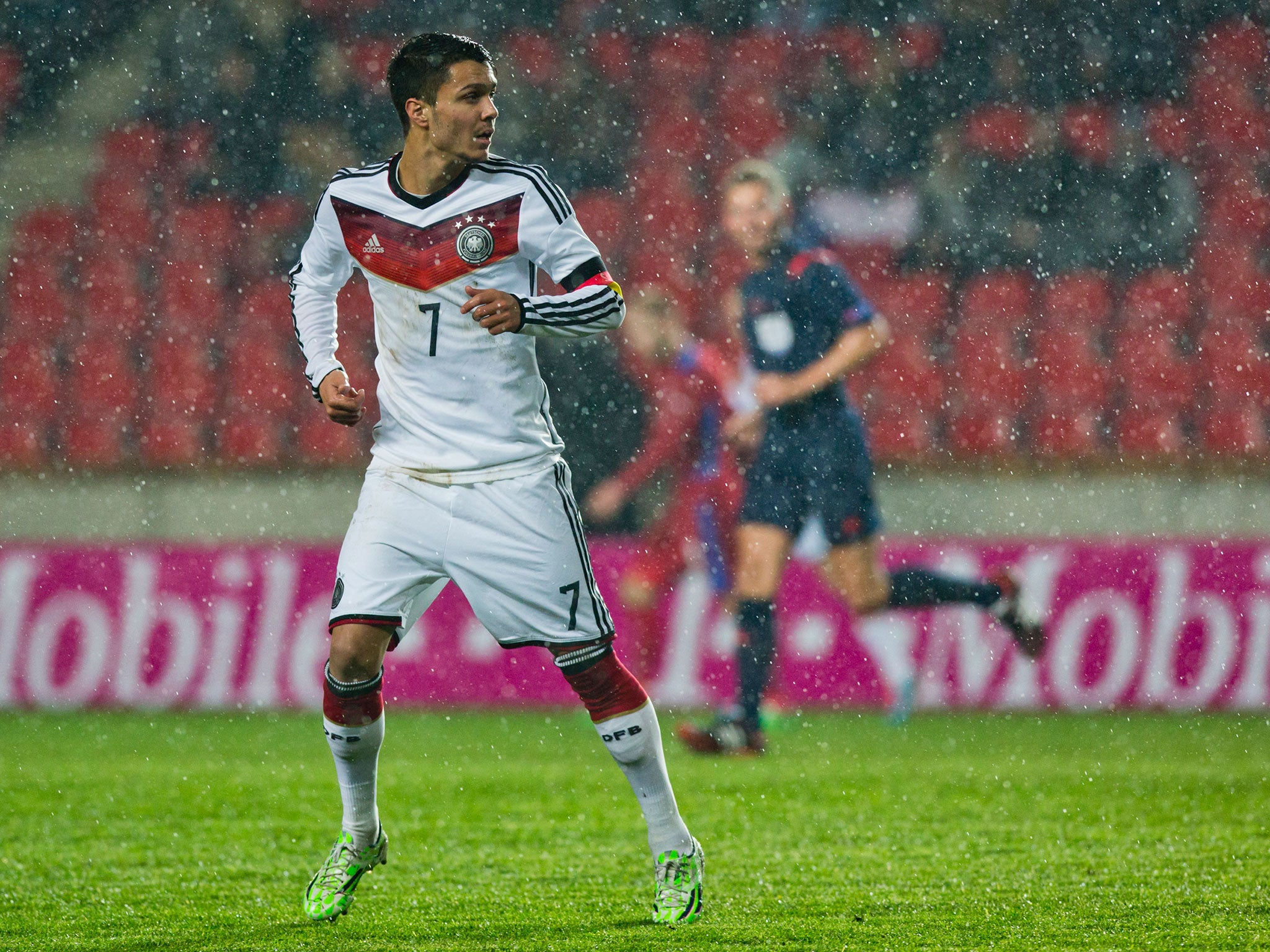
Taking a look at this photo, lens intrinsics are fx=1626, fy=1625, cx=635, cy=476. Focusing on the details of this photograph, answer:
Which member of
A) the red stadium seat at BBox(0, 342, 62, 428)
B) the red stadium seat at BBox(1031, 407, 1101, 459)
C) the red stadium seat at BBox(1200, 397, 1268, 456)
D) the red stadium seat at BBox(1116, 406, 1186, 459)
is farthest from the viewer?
the red stadium seat at BBox(0, 342, 62, 428)

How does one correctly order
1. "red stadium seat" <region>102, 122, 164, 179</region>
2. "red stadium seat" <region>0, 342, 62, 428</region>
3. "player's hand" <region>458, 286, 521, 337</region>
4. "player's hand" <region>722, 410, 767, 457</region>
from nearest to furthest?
1. "player's hand" <region>458, 286, 521, 337</region>
2. "player's hand" <region>722, 410, 767, 457</region>
3. "red stadium seat" <region>0, 342, 62, 428</region>
4. "red stadium seat" <region>102, 122, 164, 179</region>

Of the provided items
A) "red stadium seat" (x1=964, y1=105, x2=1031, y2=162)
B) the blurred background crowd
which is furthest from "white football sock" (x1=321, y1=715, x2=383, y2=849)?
"red stadium seat" (x1=964, y1=105, x2=1031, y2=162)

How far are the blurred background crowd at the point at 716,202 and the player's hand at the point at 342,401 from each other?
6.25 metres

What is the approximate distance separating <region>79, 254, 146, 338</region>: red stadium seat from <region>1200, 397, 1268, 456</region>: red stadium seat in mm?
6789

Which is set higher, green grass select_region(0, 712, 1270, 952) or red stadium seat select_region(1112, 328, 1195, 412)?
red stadium seat select_region(1112, 328, 1195, 412)

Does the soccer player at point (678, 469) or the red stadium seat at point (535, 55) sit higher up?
the red stadium seat at point (535, 55)

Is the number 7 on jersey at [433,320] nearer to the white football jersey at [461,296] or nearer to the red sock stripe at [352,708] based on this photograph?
the white football jersey at [461,296]

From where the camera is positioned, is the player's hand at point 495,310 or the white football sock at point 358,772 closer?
the player's hand at point 495,310

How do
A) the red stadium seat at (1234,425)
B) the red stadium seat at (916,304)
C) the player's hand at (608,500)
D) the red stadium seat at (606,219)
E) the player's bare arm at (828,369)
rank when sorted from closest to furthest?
the player's bare arm at (828,369), the player's hand at (608,500), the red stadium seat at (1234,425), the red stadium seat at (916,304), the red stadium seat at (606,219)

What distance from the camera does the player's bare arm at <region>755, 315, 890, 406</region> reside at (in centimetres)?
613

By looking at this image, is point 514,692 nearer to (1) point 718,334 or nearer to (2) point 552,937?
(1) point 718,334

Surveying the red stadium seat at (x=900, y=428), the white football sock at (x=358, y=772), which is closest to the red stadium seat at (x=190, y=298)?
the red stadium seat at (x=900, y=428)

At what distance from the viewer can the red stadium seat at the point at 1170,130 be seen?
1119cm

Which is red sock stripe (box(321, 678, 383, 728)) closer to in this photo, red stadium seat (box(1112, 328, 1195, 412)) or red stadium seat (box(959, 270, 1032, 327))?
red stadium seat (box(1112, 328, 1195, 412))
